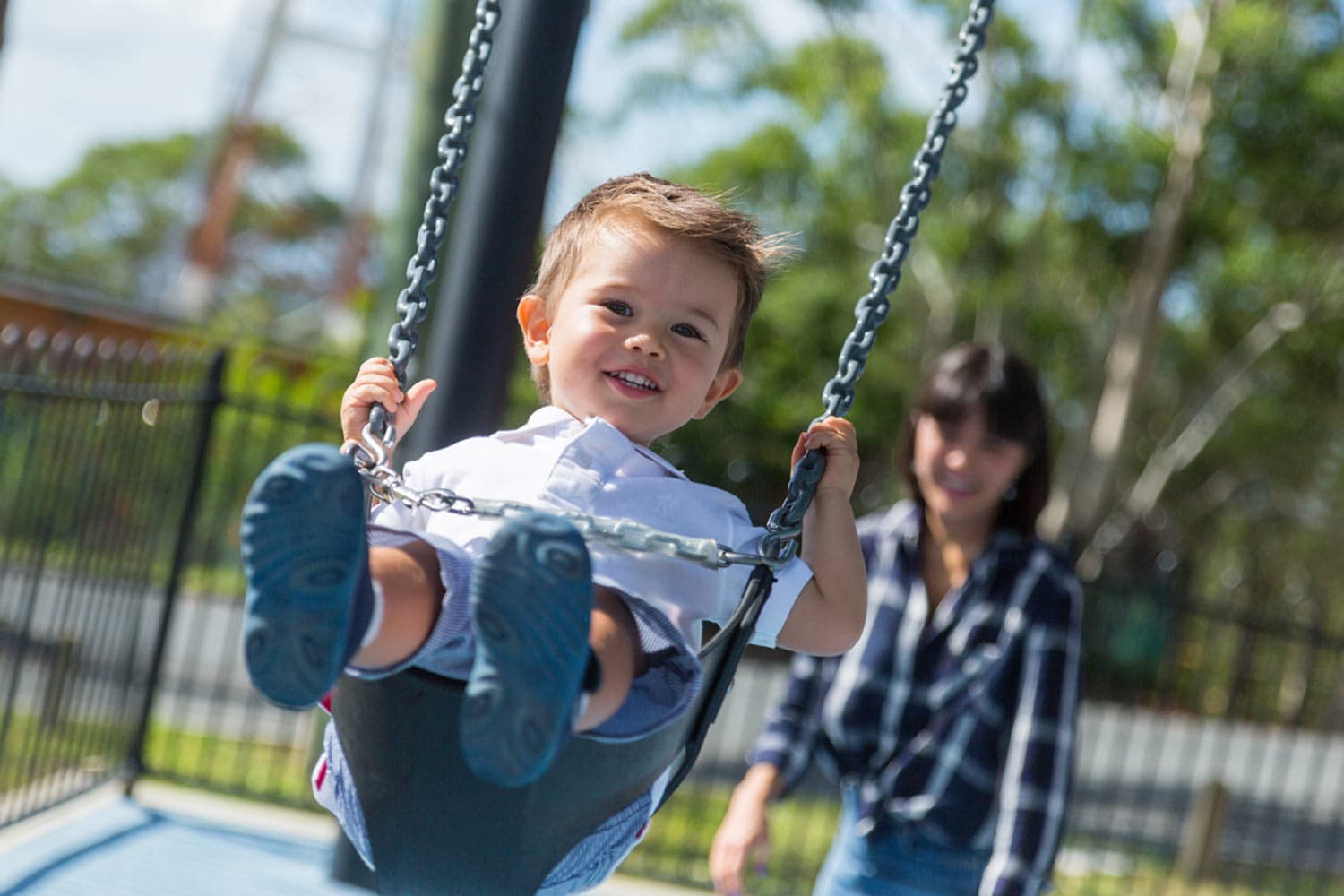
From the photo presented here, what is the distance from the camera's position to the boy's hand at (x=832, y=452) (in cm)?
209

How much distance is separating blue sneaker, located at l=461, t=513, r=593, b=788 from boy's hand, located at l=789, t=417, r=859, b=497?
24.0 inches

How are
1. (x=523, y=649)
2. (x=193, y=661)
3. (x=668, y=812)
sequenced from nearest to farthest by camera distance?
(x=523, y=649)
(x=193, y=661)
(x=668, y=812)

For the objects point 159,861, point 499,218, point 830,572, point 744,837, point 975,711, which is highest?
point 499,218

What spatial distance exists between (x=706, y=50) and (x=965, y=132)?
2891 mm

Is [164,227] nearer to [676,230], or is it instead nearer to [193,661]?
[193,661]

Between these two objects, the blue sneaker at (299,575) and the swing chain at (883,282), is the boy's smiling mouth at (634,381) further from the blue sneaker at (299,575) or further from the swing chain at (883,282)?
the blue sneaker at (299,575)

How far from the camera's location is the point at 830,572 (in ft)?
6.82

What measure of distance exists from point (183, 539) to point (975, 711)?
3800 mm

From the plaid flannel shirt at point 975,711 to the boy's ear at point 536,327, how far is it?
83cm

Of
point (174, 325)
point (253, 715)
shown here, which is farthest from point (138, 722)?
point (174, 325)

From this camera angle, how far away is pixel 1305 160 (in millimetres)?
13344

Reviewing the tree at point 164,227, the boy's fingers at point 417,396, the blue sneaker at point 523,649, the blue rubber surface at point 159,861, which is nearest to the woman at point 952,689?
the boy's fingers at point 417,396

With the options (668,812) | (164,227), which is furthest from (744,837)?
(164,227)

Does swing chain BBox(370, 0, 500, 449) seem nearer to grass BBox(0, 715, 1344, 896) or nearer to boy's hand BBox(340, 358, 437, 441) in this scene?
boy's hand BBox(340, 358, 437, 441)
